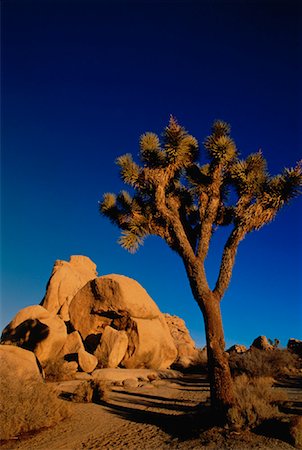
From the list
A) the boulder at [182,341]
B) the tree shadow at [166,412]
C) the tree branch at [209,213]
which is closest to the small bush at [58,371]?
the tree shadow at [166,412]

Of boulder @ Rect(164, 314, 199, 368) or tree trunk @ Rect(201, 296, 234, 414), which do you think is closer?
tree trunk @ Rect(201, 296, 234, 414)

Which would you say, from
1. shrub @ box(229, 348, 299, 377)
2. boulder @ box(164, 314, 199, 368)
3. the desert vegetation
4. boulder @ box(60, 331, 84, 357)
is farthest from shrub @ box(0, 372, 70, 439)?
boulder @ box(164, 314, 199, 368)

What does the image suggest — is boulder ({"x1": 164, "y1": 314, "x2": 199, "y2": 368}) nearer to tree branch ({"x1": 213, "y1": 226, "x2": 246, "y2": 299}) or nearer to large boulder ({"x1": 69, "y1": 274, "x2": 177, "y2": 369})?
large boulder ({"x1": 69, "y1": 274, "x2": 177, "y2": 369})

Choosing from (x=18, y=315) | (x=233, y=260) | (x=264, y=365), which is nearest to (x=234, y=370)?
(x=264, y=365)

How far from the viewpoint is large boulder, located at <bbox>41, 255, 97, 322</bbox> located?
25.0 meters

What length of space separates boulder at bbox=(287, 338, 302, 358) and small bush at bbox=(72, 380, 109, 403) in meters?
20.0

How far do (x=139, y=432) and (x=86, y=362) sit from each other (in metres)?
9.62

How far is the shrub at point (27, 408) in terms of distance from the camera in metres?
6.64

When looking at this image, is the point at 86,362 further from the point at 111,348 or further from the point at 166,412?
the point at 166,412

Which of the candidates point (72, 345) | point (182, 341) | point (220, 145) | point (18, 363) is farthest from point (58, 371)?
point (182, 341)

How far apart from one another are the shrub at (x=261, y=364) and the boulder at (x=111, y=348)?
5.47 metres

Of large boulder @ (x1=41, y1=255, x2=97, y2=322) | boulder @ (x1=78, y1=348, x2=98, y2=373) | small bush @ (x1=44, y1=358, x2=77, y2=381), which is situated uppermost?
large boulder @ (x1=41, y1=255, x2=97, y2=322)

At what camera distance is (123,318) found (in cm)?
1906

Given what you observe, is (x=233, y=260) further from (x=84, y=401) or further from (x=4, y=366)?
(x=4, y=366)
